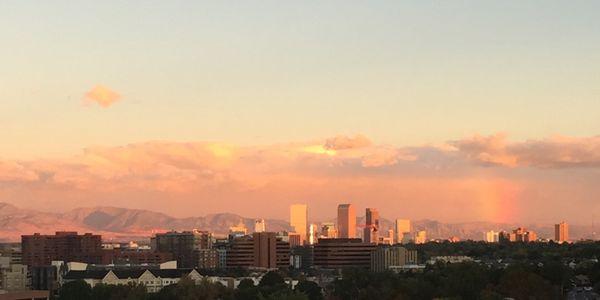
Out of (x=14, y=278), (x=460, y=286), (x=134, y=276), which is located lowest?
(x=460, y=286)

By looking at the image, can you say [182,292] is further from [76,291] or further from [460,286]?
[460,286]

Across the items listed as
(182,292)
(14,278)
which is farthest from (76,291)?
(14,278)

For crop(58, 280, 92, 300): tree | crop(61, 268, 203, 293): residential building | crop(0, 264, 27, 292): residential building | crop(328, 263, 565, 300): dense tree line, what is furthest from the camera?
crop(0, 264, 27, 292): residential building

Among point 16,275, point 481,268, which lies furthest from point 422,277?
point 16,275

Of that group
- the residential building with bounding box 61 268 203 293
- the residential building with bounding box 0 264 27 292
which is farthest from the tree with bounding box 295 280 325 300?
the residential building with bounding box 0 264 27 292

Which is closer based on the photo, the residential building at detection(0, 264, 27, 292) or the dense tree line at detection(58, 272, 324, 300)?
the dense tree line at detection(58, 272, 324, 300)

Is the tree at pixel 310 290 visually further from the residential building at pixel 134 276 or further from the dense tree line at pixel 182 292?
the residential building at pixel 134 276

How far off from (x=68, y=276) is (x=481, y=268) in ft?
211

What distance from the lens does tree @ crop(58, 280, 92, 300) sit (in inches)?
5226

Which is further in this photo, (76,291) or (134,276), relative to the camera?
(134,276)

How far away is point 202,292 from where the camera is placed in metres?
132

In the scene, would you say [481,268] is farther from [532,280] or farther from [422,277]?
[532,280]

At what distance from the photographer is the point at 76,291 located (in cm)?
13412

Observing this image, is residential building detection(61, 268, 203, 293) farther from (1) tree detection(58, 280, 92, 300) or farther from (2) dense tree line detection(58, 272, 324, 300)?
(2) dense tree line detection(58, 272, 324, 300)
